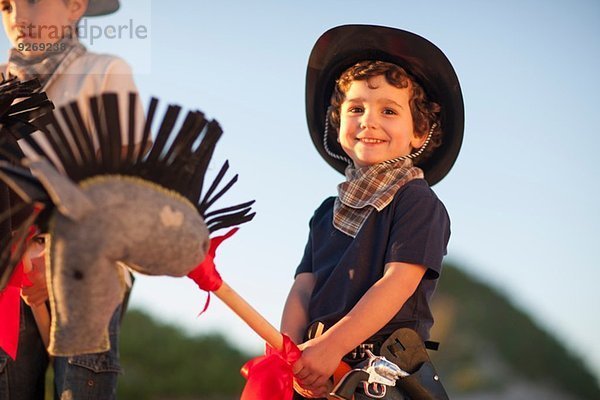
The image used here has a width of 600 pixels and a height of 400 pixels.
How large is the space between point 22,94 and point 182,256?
726mm

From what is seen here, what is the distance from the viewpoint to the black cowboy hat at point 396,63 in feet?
7.87

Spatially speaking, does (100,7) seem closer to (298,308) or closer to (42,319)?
(42,319)

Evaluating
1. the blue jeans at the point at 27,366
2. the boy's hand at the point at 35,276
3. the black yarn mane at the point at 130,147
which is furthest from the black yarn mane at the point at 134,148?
the blue jeans at the point at 27,366

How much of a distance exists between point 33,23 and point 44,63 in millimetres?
167

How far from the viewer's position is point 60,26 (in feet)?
8.79

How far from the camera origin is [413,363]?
2.15 metres

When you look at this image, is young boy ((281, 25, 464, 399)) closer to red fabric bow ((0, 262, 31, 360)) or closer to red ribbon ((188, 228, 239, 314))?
red ribbon ((188, 228, 239, 314))

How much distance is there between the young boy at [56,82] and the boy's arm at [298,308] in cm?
46

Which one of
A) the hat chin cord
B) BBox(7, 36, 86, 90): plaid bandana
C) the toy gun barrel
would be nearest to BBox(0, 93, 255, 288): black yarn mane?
the toy gun barrel

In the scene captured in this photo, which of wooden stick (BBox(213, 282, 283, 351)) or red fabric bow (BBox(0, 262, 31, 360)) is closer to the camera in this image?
wooden stick (BBox(213, 282, 283, 351))

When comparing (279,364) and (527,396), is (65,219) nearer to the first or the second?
(279,364)

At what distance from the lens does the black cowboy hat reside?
240cm

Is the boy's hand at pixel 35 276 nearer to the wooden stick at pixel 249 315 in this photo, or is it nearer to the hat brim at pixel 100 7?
the wooden stick at pixel 249 315

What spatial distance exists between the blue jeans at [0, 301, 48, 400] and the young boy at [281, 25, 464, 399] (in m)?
0.71
